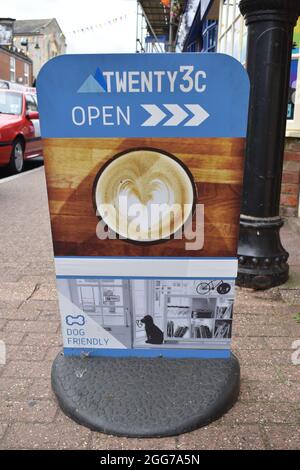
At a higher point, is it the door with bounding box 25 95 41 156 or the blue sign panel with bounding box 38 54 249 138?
the blue sign panel with bounding box 38 54 249 138

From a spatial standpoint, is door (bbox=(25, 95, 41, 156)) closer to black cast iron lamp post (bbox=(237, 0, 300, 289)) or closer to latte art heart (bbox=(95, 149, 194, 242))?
black cast iron lamp post (bbox=(237, 0, 300, 289))

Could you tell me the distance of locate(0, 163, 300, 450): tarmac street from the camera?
2084 millimetres

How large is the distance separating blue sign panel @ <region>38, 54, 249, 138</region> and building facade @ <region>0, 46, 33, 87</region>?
43990 mm

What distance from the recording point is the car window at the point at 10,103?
405 inches

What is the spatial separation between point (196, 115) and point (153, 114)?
187 millimetres

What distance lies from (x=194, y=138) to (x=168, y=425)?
1.29m

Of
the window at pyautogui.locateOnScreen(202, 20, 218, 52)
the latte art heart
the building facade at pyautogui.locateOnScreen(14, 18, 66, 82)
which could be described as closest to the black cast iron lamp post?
the latte art heart

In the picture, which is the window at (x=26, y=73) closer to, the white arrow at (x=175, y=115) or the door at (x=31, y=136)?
the door at (x=31, y=136)

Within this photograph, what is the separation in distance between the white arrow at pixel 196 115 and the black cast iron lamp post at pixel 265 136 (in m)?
1.64

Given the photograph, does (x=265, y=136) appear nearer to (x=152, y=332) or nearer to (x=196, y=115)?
(x=196, y=115)

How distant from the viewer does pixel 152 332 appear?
7.87ft

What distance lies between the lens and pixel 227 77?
6.53 ft
